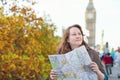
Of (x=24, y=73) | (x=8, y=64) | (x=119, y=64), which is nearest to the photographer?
(x=8, y=64)

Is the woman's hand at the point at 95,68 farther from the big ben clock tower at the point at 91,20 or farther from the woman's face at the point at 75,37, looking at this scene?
the big ben clock tower at the point at 91,20

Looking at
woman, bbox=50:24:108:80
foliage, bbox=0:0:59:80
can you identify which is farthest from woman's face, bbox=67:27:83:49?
foliage, bbox=0:0:59:80

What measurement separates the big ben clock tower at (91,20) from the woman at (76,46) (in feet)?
416

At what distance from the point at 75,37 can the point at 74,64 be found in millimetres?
282

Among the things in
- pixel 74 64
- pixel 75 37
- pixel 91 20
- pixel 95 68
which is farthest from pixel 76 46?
pixel 91 20

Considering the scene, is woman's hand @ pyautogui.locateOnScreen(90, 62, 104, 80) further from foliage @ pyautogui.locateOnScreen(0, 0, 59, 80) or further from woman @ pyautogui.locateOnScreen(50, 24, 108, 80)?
foliage @ pyautogui.locateOnScreen(0, 0, 59, 80)

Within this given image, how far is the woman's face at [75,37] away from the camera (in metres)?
4.19

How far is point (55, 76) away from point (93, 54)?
421mm

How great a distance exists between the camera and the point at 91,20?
144875 mm

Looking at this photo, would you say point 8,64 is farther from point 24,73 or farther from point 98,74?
A: point 98,74

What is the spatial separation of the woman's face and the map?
155 mm

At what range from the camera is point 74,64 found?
13.4 feet

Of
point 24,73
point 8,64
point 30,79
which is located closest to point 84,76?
point 8,64

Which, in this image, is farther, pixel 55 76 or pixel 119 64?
pixel 119 64
